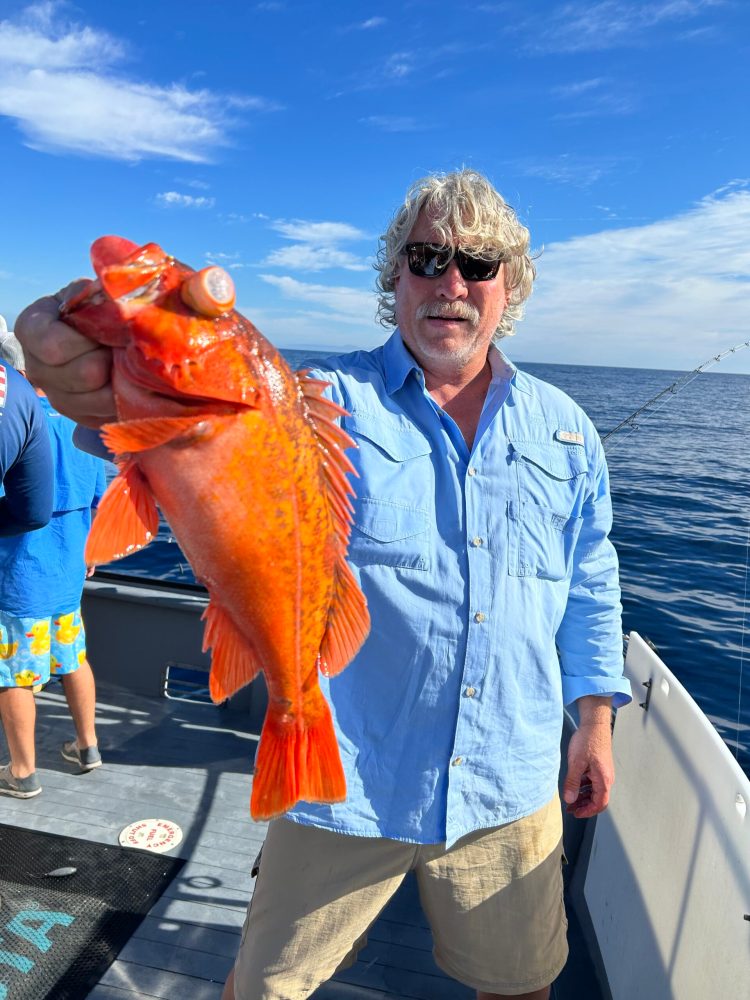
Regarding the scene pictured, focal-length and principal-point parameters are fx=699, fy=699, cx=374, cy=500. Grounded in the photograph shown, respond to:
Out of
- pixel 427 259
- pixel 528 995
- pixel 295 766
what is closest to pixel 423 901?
pixel 528 995

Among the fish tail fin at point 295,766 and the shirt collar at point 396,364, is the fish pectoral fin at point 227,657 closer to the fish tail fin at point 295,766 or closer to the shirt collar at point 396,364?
the fish tail fin at point 295,766

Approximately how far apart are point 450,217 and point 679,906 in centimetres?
251

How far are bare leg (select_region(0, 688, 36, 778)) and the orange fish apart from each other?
2737 mm

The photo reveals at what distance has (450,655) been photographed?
2.08 meters

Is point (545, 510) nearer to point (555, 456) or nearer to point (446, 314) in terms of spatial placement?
point (555, 456)

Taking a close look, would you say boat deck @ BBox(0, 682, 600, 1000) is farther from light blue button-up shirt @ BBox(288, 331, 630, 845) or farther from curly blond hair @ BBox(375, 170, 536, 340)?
curly blond hair @ BBox(375, 170, 536, 340)

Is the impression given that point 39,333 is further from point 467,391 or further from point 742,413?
point 742,413

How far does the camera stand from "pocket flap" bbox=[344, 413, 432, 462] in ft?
6.97

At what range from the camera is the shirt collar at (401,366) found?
2.24 metres

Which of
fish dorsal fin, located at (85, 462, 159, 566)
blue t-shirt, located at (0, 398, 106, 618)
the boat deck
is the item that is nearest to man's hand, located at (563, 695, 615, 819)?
the boat deck

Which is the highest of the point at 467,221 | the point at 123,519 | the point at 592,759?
the point at 467,221

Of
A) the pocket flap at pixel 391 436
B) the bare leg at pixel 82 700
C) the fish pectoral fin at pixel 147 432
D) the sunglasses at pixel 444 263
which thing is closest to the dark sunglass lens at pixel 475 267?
the sunglasses at pixel 444 263

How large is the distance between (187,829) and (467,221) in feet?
11.7

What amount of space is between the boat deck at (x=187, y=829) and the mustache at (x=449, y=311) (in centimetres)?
287
